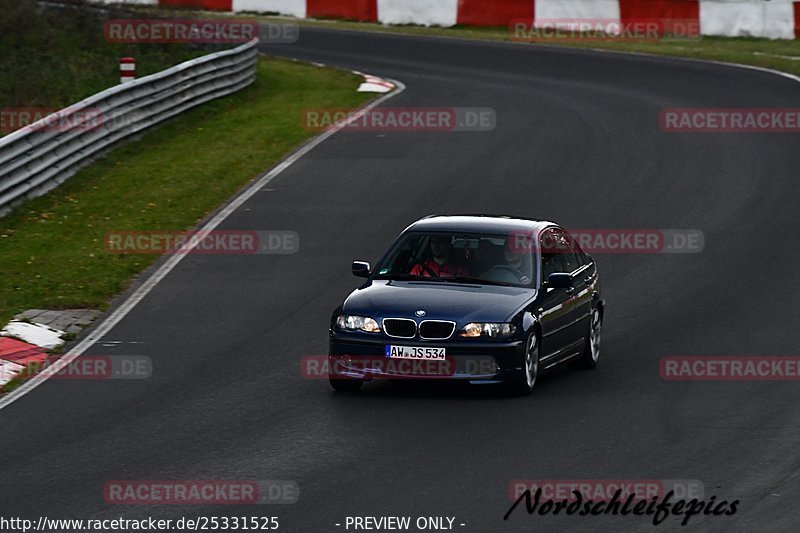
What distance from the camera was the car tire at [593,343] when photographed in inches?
545

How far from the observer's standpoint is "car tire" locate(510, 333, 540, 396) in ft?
40.3

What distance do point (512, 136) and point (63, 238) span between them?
908 cm

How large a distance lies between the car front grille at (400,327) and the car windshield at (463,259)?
915 mm

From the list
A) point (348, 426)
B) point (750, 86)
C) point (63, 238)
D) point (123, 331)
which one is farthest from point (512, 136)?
point (348, 426)

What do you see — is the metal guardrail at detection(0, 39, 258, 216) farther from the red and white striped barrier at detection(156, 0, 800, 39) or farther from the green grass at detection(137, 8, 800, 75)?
the red and white striped barrier at detection(156, 0, 800, 39)

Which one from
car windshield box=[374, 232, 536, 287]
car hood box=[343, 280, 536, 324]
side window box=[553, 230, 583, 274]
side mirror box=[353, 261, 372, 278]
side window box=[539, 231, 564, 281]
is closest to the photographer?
car hood box=[343, 280, 536, 324]

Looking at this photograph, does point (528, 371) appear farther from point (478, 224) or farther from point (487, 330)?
point (478, 224)

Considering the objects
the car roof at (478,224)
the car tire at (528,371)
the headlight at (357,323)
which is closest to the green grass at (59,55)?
the car roof at (478,224)

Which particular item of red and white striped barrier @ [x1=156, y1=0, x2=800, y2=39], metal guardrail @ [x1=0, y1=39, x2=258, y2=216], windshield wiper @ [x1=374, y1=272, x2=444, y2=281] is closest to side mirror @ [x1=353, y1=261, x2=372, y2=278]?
windshield wiper @ [x1=374, y1=272, x2=444, y2=281]

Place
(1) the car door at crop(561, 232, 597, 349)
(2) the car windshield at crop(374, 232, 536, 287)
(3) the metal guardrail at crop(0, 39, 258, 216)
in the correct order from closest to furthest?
(2) the car windshield at crop(374, 232, 536, 287) → (1) the car door at crop(561, 232, 597, 349) → (3) the metal guardrail at crop(0, 39, 258, 216)

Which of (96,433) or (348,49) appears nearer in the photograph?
(96,433)

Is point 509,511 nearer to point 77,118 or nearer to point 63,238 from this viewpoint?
point 63,238

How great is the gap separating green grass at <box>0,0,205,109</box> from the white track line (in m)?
4.39

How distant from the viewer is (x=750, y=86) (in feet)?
99.7
